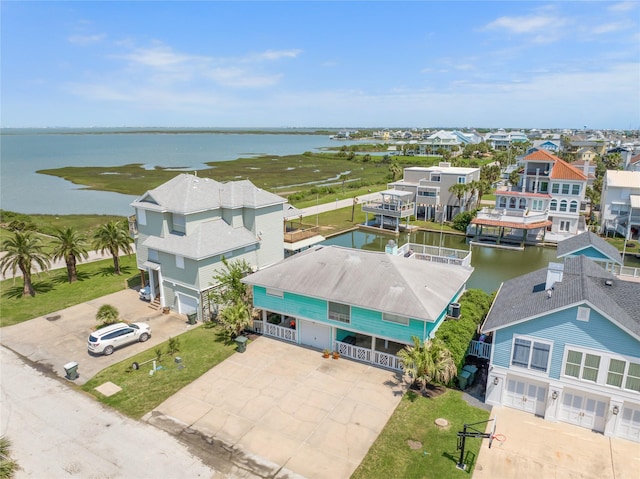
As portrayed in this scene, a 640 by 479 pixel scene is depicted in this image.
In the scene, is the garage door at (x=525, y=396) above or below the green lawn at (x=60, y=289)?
above

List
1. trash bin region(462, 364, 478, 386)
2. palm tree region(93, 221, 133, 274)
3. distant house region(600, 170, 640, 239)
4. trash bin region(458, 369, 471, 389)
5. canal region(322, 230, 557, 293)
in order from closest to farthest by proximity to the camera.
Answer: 1. trash bin region(458, 369, 471, 389)
2. trash bin region(462, 364, 478, 386)
3. palm tree region(93, 221, 133, 274)
4. canal region(322, 230, 557, 293)
5. distant house region(600, 170, 640, 239)

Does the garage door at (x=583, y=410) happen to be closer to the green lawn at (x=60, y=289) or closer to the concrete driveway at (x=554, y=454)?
the concrete driveway at (x=554, y=454)

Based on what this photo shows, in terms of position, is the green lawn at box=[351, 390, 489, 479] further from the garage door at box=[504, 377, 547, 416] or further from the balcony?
the balcony

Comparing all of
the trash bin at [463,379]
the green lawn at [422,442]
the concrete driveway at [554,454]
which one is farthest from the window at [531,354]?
the green lawn at [422,442]

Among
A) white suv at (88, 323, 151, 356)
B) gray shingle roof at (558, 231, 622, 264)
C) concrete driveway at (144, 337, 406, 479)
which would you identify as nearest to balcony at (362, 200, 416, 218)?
gray shingle roof at (558, 231, 622, 264)

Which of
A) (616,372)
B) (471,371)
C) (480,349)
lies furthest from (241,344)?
(616,372)

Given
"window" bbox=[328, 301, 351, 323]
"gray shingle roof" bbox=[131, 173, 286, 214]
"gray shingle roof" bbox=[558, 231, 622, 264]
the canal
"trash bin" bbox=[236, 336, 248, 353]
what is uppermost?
"gray shingle roof" bbox=[131, 173, 286, 214]

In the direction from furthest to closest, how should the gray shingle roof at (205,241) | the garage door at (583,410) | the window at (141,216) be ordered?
the window at (141,216) < the gray shingle roof at (205,241) < the garage door at (583,410)
